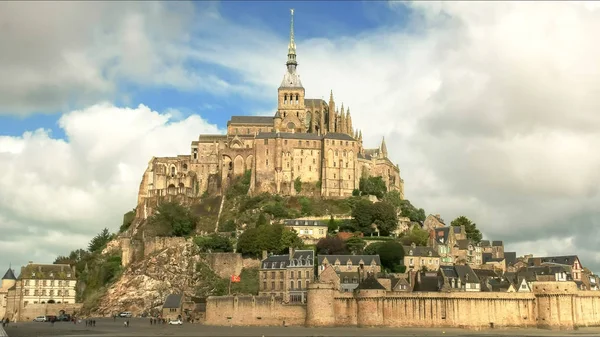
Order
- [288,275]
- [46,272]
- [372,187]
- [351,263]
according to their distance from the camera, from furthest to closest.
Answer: [372,187] → [46,272] → [351,263] → [288,275]

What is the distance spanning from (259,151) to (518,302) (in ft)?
158

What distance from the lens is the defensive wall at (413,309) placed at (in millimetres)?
69312

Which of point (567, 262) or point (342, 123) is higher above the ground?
point (342, 123)

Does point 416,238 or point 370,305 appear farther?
point 416,238

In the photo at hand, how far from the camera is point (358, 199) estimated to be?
10481 cm

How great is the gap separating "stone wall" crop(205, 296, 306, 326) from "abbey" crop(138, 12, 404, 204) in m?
34.4

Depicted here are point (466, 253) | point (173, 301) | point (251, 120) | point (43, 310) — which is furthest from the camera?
point (251, 120)

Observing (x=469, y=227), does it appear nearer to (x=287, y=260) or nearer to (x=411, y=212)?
(x=411, y=212)

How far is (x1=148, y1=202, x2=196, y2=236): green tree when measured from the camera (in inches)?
3900

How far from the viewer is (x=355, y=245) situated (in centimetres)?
8838

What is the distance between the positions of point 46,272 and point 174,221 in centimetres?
1753

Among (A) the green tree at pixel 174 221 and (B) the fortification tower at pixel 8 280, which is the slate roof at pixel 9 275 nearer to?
(B) the fortification tower at pixel 8 280

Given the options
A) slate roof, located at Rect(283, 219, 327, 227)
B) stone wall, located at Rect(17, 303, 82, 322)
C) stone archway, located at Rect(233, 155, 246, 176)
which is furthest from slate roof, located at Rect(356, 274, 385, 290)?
stone archway, located at Rect(233, 155, 246, 176)

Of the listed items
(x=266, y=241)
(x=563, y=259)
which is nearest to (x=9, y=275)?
(x=266, y=241)
